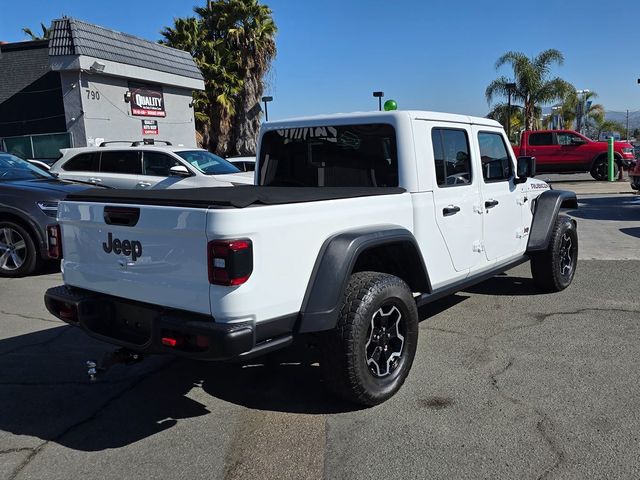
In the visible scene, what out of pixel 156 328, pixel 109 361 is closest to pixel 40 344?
pixel 109 361

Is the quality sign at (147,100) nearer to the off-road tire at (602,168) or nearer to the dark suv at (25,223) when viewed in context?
the dark suv at (25,223)

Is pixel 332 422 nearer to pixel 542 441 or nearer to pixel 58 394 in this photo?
pixel 542 441

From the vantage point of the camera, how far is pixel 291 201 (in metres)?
3.03

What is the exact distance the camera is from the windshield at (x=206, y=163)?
34.4 ft

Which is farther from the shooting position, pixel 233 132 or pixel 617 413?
pixel 233 132

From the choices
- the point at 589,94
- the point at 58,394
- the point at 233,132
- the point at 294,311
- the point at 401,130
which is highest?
the point at 589,94

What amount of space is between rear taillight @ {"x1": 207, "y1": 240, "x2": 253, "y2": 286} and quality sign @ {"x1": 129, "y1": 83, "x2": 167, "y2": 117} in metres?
17.2

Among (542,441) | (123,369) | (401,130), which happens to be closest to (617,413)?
(542,441)

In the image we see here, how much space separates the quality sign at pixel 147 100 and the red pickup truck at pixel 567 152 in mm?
13097

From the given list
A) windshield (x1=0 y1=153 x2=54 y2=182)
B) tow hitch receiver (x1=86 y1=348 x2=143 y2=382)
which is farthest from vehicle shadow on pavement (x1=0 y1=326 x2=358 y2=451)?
windshield (x1=0 y1=153 x2=54 y2=182)

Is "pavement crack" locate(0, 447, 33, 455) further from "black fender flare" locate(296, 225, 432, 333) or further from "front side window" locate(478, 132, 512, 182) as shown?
"front side window" locate(478, 132, 512, 182)

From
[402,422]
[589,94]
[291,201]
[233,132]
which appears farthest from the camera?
[589,94]

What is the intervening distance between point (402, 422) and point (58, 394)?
2.32 meters

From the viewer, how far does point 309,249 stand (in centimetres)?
310
